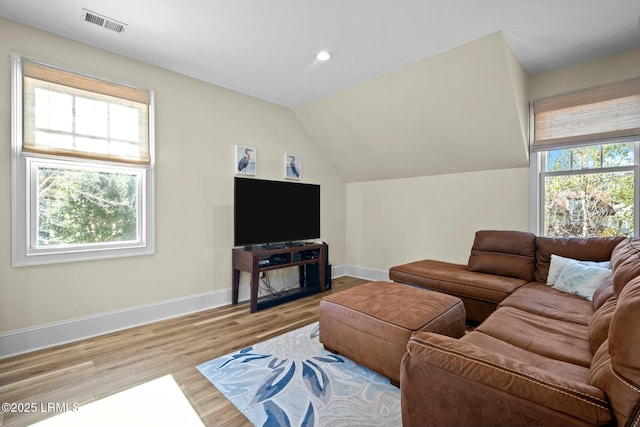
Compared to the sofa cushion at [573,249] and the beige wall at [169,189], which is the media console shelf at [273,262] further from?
the sofa cushion at [573,249]

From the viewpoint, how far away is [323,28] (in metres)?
2.38

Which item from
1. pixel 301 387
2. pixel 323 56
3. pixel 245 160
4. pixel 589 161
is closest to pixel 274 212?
pixel 245 160

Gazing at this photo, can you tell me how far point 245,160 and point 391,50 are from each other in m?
2.07

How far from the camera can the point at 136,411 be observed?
1.68 metres

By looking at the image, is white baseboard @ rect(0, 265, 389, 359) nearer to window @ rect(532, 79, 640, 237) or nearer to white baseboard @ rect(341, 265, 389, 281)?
white baseboard @ rect(341, 265, 389, 281)

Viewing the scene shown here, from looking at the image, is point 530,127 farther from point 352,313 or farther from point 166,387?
point 166,387

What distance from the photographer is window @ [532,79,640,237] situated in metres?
2.81

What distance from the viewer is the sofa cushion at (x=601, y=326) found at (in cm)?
125

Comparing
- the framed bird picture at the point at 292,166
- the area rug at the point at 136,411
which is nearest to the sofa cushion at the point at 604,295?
the area rug at the point at 136,411

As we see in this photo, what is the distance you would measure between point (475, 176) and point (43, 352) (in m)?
4.73

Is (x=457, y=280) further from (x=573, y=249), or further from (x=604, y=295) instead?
(x=604, y=295)

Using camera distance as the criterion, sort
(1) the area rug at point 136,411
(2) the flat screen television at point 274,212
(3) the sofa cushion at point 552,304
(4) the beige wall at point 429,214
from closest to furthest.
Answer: (1) the area rug at point 136,411 → (3) the sofa cushion at point 552,304 → (2) the flat screen television at point 274,212 → (4) the beige wall at point 429,214

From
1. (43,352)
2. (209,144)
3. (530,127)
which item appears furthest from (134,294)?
(530,127)

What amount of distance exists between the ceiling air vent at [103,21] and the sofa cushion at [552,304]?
145 inches
